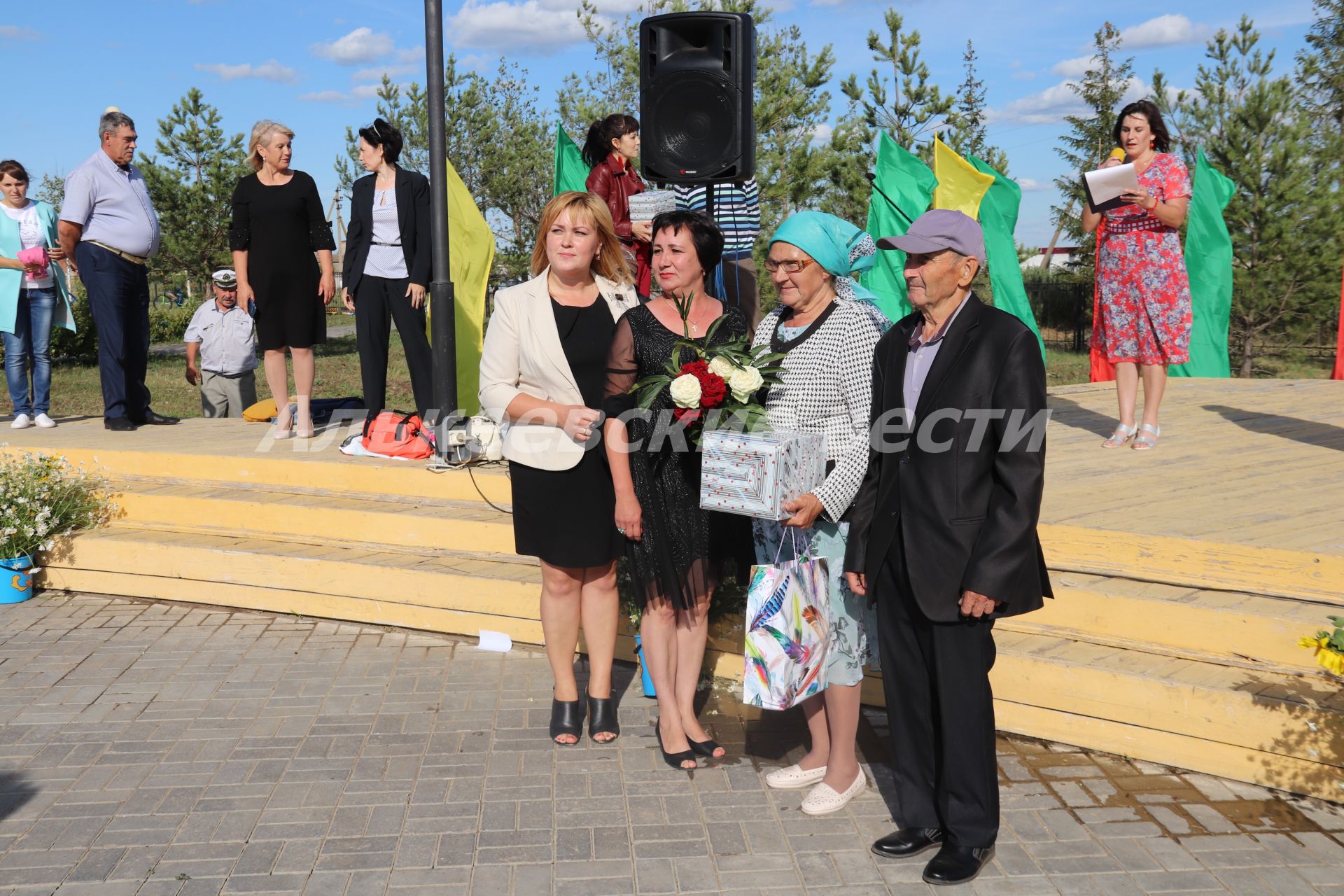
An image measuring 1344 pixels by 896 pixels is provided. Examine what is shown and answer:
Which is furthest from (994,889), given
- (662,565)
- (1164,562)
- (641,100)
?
(641,100)

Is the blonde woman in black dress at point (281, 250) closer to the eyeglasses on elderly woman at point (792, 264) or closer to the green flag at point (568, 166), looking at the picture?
the green flag at point (568, 166)

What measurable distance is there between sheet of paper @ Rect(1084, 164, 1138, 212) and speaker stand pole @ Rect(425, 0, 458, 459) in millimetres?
Result: 3522

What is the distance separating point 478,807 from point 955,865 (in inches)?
62.1

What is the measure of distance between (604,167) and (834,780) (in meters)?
3.86

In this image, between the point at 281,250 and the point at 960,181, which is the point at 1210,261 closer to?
the point at 960,181

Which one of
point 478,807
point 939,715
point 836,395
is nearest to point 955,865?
point 939,715

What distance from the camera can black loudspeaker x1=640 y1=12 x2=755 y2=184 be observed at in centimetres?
527

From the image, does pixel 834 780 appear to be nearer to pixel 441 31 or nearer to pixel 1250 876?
pixel 1250 876

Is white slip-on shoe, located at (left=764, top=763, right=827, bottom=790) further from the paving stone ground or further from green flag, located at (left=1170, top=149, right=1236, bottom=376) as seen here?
green flag, located at (left=1170, top=149, right=1236, bottom=376)

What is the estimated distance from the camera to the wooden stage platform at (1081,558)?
4.02 metres

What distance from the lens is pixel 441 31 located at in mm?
6195

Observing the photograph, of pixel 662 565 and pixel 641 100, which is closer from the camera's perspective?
pixel 662 565

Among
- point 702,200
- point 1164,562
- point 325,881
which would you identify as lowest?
point 325,881

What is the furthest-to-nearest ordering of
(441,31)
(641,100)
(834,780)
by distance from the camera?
(441,31) < (641,100) < (834,780)
